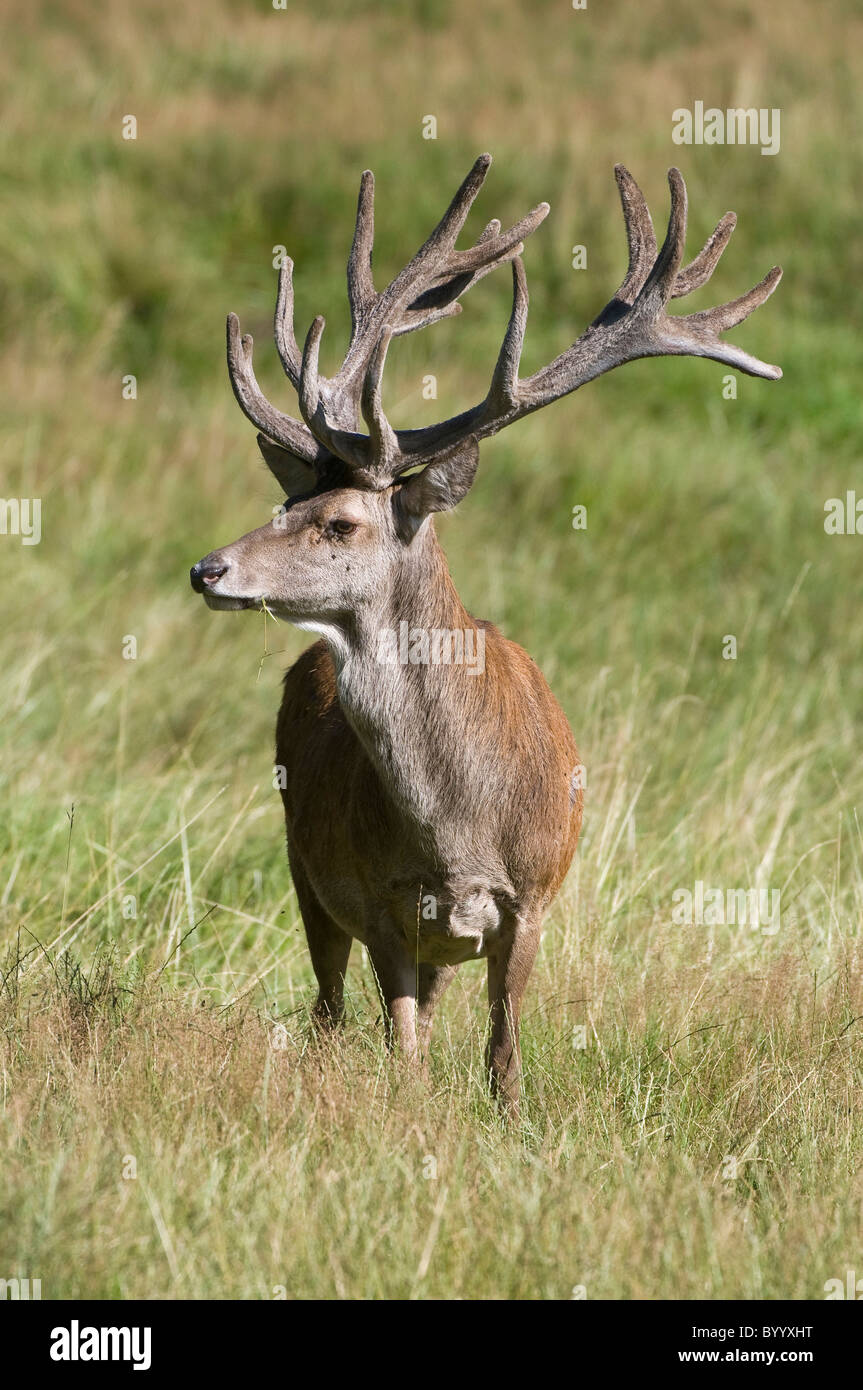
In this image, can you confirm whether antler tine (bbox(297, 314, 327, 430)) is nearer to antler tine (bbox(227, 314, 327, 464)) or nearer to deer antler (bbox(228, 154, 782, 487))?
deer antler (bbox(228, 154, 782, 487))

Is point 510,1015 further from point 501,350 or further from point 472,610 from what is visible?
point 472,610

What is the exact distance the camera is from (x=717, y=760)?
836cm

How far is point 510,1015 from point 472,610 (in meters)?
5.29

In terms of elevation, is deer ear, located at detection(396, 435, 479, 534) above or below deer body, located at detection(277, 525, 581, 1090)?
above

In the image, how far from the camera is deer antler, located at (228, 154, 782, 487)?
4578 millimetres

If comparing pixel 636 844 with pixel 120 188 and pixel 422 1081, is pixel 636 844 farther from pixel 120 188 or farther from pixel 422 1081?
pixel 120 188

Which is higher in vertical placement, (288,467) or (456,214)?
(456,214)

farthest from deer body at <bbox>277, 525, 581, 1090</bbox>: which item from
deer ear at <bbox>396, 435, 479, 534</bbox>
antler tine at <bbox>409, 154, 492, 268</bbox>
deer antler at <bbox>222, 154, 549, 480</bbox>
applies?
antler tine at <bbox>409, 154, 492, 268</bbox>

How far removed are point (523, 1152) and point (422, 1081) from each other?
1.17 ft

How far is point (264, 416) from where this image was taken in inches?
191

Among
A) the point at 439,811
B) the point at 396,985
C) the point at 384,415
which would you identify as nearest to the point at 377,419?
the point at 384,415

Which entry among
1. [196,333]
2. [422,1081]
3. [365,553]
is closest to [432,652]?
[365,553]

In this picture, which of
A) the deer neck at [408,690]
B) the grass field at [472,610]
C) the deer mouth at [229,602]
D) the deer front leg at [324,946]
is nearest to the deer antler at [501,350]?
the deer neck at [408,690]

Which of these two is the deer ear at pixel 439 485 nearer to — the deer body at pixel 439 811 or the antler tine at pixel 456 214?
the deer body at pixel 439 811
